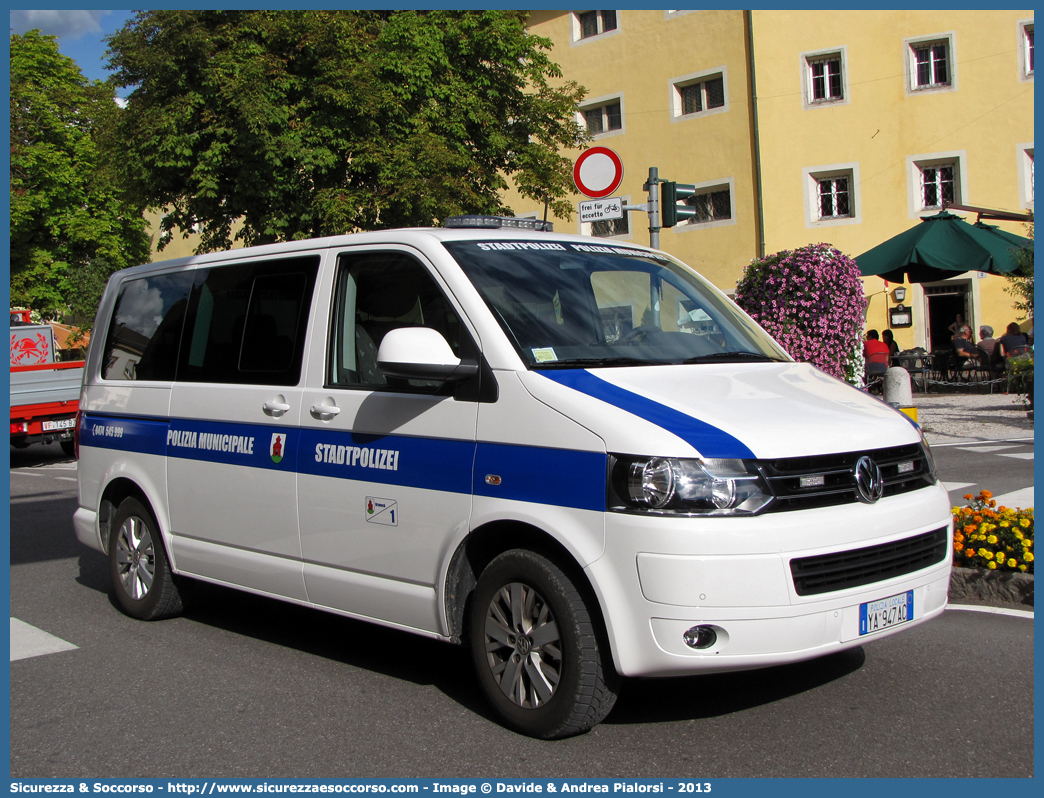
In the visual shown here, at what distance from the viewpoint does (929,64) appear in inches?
1118

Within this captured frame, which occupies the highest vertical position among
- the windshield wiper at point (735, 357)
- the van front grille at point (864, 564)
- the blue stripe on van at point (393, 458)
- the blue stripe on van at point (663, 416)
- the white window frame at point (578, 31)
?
the white window frame at point (578, 31)

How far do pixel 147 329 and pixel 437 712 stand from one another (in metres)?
3.22

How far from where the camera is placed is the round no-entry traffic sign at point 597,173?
10.0m

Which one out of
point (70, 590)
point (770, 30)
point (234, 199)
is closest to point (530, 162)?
point (234, 199)

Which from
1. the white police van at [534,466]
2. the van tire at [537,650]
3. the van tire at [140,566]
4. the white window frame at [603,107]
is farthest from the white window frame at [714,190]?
the van tire at [537,650]

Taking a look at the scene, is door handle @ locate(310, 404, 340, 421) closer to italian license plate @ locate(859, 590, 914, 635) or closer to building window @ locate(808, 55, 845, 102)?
italian license plate @ locate(859, 590, 914, 635)

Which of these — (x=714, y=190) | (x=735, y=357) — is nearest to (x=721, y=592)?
(x=735, y=357)

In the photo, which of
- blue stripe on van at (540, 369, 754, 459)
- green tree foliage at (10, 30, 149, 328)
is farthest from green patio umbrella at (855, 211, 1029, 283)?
green tree foliage at (10, 30, 149, 328)

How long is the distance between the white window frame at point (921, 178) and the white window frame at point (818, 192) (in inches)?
52.7

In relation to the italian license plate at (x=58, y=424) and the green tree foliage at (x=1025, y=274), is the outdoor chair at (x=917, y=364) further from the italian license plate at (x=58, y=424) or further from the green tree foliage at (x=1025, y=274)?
the italian license plate at (x=58, y=424)

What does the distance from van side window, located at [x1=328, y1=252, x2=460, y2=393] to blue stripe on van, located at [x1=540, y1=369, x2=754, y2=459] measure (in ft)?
2.63

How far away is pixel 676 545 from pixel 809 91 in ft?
93.1

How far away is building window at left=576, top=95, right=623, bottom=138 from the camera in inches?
1300

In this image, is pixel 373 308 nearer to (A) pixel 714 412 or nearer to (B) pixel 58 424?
(A) pixel 714 412
